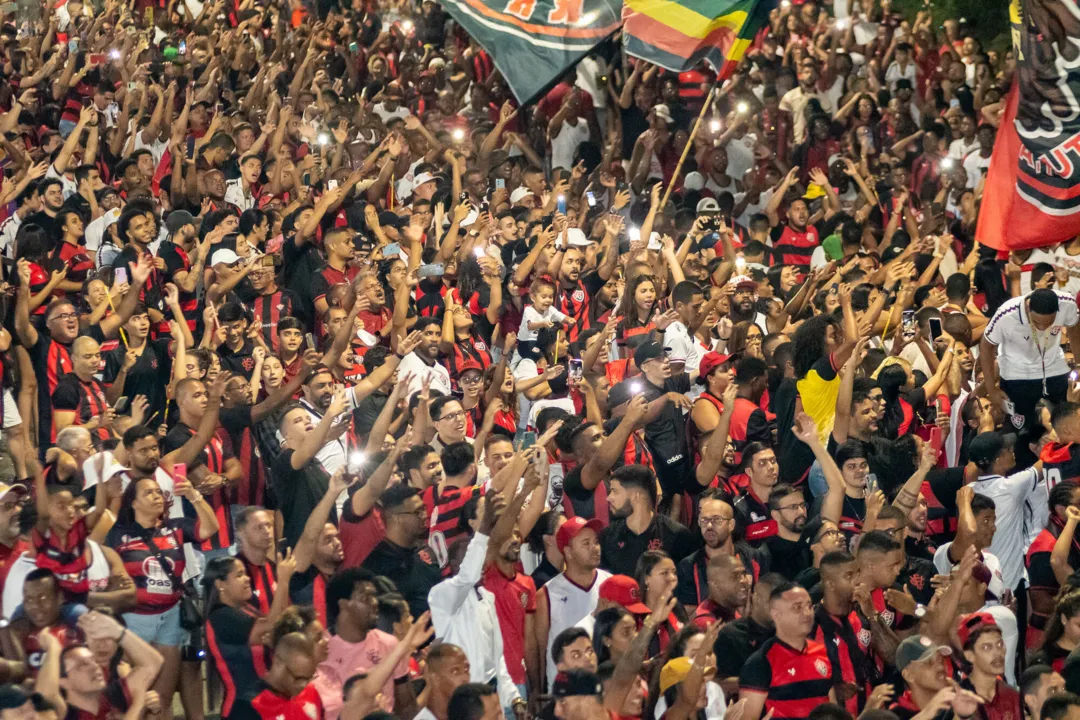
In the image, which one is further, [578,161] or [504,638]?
[578,161]

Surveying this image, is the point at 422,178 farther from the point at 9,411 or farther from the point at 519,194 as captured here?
the point at 9,411

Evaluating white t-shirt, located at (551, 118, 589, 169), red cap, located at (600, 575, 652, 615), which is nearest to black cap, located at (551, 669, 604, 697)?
red cap, located at (600, 575, 652, 615)

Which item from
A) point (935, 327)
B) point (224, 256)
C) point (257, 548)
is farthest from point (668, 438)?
point (224, 256)

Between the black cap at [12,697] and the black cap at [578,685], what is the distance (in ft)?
6.38

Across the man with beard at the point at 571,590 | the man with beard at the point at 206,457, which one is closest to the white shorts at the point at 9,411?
the man with beard at the point at 206,457

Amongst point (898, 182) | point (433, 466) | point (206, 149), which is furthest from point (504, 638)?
point (898, 182)

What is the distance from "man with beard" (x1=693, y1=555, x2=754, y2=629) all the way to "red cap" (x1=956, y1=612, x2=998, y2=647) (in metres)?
0.95

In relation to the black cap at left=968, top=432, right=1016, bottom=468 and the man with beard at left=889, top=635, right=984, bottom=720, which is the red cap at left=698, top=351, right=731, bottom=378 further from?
the man with beard at left=889, top=635, right=984, bottom=720

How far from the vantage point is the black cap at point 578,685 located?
21.6 feet

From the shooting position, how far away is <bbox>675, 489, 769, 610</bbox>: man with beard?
27.4 ft

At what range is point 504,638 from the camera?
303 inches

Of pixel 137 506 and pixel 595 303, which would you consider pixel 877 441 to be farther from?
pixel 137 506

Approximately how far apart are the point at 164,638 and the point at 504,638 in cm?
153

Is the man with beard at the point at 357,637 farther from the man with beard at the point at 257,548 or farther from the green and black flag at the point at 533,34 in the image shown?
the green and black flag at the point at 533,34
